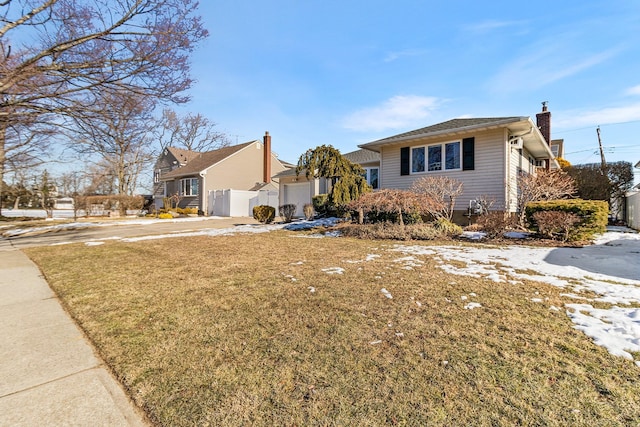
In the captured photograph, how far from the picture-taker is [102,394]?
203 centimetres

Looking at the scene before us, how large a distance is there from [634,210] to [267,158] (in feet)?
79.0

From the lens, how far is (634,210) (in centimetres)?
1205

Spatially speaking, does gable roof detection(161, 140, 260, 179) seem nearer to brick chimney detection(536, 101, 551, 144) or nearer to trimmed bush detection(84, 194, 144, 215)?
trimmed bush detection(84, 194, 144, 215)

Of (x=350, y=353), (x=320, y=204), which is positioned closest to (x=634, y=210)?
(x=320, y=204)

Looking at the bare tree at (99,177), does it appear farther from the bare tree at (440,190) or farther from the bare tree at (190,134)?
the bare tree at (440,190)

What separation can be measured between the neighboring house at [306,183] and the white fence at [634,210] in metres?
10.6

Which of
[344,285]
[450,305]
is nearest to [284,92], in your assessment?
[344,285]

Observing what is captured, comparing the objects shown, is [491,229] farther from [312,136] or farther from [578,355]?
[312,136]

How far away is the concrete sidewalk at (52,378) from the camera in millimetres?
1819

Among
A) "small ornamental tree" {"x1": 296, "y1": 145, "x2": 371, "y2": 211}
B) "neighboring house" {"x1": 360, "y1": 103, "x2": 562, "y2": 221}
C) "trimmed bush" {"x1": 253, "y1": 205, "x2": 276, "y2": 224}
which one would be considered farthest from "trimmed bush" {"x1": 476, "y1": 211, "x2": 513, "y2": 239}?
"trimmed bush" {"x1": 253, "y1": 205, "x2": 276, "y2": 224}

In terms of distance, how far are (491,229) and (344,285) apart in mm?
6619

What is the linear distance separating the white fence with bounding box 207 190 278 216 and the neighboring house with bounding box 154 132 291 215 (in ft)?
1.77

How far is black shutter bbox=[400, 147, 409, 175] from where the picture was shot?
526 inches

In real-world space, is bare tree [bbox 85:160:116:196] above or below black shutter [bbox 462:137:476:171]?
above
